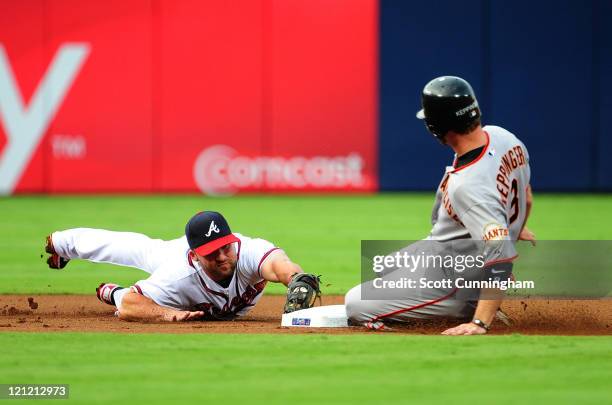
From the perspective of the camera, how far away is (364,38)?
750 inches

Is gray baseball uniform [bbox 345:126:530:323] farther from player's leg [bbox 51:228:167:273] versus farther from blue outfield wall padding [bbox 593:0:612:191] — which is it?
blue outfield wall padding [bbox 593:0:612:191]

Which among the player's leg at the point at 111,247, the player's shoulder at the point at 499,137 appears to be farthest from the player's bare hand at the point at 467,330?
the player's leg at the point at 111,247

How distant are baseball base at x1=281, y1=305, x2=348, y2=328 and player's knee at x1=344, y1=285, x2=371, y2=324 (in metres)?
0.08

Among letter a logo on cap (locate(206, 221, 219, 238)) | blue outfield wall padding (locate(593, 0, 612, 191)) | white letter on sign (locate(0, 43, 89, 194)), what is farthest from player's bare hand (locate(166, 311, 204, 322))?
blue outfield wall padding (locate(593, 0, 612, 191))

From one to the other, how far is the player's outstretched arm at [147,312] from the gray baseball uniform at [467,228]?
1088 millimetres

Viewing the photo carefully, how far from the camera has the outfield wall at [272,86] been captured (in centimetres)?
1869

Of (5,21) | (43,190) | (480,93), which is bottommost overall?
(43,190)

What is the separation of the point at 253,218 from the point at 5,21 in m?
6.44

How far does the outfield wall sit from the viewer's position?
18688mm

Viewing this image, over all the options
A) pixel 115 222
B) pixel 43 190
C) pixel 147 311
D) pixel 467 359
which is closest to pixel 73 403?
pixel 467 359

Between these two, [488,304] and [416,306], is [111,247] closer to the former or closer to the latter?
[416,306]

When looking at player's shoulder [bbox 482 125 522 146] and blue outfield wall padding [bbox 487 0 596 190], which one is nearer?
player's shoulder [bbox 482 125 522 146]

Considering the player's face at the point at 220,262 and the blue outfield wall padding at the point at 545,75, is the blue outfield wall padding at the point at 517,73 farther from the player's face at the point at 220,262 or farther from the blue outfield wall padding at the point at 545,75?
the player's face at the point at 220,262

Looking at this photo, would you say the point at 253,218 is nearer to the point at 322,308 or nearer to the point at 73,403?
the point at 322,308
